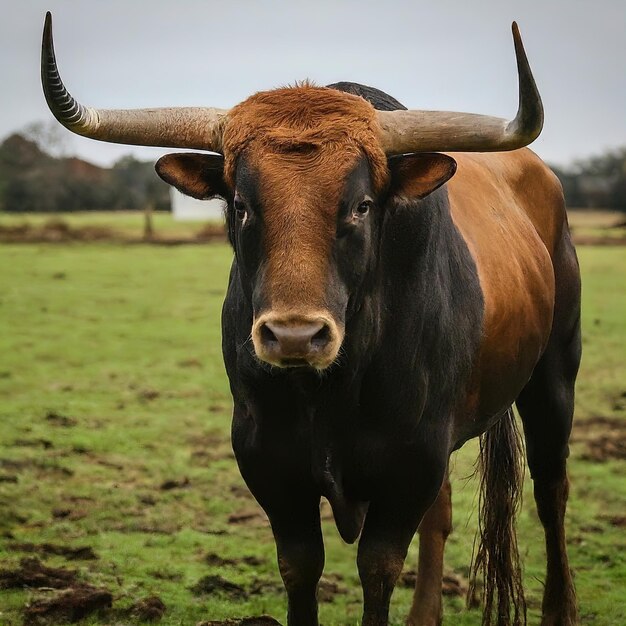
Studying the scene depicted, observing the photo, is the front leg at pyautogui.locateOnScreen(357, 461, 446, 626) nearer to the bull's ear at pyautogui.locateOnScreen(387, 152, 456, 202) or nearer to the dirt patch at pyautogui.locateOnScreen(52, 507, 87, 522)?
the bull's ear at pyautogui.locateOnScreen(387, 152, 456, 202)

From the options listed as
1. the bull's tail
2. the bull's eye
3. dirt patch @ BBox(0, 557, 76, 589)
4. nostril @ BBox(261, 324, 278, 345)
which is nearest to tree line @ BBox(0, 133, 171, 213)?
dirt patch @ BBox(0, 557, 76, 589)

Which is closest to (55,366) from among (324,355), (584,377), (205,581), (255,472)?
(584,377)

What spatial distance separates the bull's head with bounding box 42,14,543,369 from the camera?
3.35 m

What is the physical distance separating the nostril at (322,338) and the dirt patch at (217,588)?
284 centimetres

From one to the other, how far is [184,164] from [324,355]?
3.28 ft

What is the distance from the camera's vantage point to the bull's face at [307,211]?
3305 millimetres

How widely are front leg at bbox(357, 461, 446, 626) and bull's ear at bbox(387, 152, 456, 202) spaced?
3.44 feet

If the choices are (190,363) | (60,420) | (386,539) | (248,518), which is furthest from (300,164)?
(190,363)

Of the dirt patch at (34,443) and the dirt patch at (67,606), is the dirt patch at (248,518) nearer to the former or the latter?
the dirt patch at (67,606)

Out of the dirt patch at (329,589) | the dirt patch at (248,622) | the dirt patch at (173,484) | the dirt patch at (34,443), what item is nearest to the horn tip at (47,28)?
the dirt patch at (248,622)

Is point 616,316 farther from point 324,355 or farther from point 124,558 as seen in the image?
point 324,355

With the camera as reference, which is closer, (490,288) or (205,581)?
(490,288)

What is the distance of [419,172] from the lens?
382 centimetres

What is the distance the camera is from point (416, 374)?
13.4 feet
